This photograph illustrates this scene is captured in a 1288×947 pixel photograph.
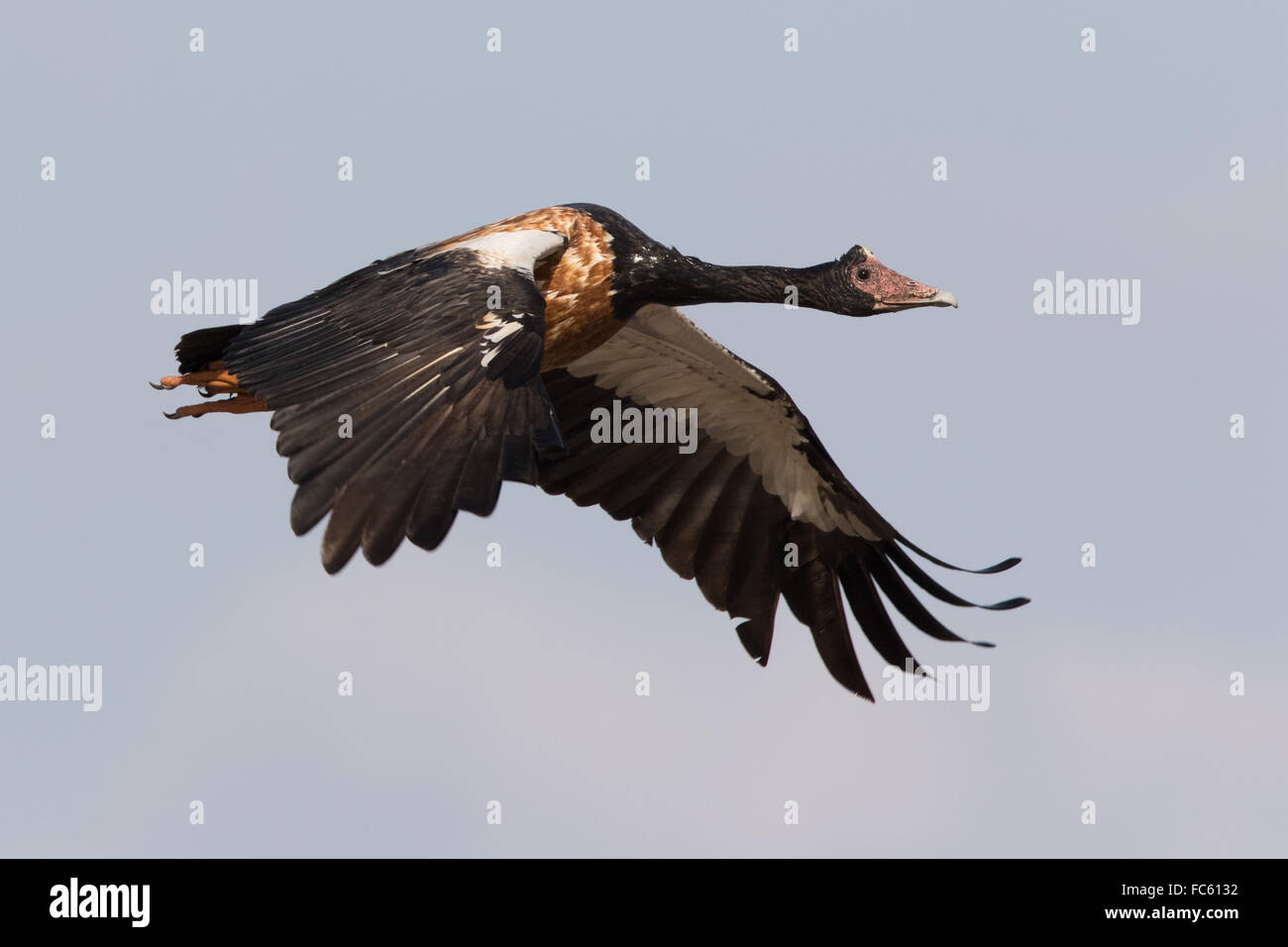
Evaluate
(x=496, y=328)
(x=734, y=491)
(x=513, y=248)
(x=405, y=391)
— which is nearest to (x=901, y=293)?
(x=734, y=491)

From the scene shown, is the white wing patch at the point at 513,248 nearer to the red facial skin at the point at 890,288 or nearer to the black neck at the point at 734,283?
the black neck at the point at 734,283

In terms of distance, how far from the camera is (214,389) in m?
11.1

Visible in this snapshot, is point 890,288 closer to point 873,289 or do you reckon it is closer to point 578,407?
point 873,289

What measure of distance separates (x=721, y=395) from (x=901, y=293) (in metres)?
1.83

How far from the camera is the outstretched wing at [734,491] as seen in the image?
12.7 m

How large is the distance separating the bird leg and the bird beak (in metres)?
3.75

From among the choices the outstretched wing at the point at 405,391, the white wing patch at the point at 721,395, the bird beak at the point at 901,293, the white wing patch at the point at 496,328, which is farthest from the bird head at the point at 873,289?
the white wing patch at the point at 496,328

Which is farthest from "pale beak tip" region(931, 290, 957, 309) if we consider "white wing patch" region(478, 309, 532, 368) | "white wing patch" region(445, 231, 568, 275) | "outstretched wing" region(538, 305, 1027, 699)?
"white wing patch" region(478, 309, 532, 368)

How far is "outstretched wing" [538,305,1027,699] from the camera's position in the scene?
41.7ft

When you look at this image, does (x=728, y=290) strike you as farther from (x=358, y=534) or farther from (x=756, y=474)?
(x=358, y=534)

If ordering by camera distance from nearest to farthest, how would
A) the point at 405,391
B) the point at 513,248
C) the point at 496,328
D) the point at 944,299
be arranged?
the point at 405,391 < the point at 496,328 < the point at 513,248 < the point at 944,299

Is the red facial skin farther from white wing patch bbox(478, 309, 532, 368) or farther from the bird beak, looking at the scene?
white wing patch bbox(478, 309, 532, 368)
